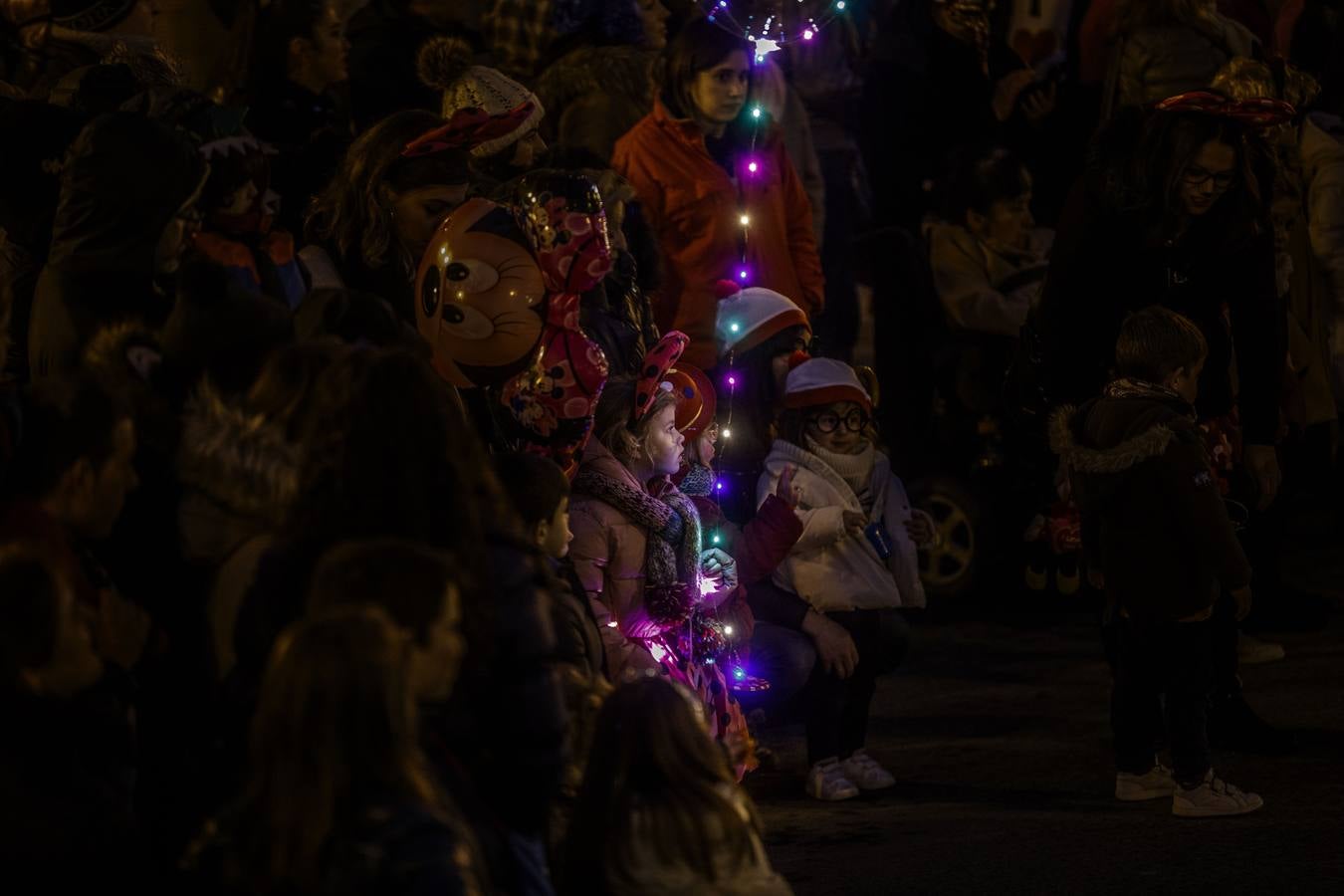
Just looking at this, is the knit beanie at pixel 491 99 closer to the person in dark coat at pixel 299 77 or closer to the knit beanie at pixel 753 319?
the person in dark coat at pixel 299 77

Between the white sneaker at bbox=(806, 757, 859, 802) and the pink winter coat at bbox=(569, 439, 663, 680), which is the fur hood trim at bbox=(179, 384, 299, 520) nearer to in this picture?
the pink winter coat at bbox=(569, 439, 663, 680)

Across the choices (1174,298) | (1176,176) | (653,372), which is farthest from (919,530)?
(653,372)

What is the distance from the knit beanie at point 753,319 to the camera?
8.90 metres

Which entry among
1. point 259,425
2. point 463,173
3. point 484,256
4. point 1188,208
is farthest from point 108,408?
point 1188,208

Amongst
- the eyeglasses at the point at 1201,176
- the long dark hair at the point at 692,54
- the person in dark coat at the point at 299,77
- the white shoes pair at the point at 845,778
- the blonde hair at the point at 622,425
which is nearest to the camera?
the blonde hair at the point at 622,425

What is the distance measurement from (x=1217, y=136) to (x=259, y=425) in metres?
4.70

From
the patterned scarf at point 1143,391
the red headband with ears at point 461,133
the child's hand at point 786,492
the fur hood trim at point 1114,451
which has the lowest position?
the child's hand at point 786,492

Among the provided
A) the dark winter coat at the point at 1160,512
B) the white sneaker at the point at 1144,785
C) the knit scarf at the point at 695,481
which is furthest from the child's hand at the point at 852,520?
the white sneaker at the point at 1144,785

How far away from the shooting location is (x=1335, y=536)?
1343 centimetres

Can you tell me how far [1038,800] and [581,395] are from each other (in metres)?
2.34

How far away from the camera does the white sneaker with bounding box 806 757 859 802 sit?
26.4 ft

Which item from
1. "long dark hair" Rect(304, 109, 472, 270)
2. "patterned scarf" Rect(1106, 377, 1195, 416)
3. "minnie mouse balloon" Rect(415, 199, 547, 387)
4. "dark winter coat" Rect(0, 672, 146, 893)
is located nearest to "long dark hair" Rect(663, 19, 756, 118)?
"patterned scarf" Rect(1106, 377, 1195, 416)

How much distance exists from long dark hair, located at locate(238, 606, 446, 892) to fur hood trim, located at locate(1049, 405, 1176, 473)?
4319 millimetres

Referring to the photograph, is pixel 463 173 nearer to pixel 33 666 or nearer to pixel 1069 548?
pixel 33 666
